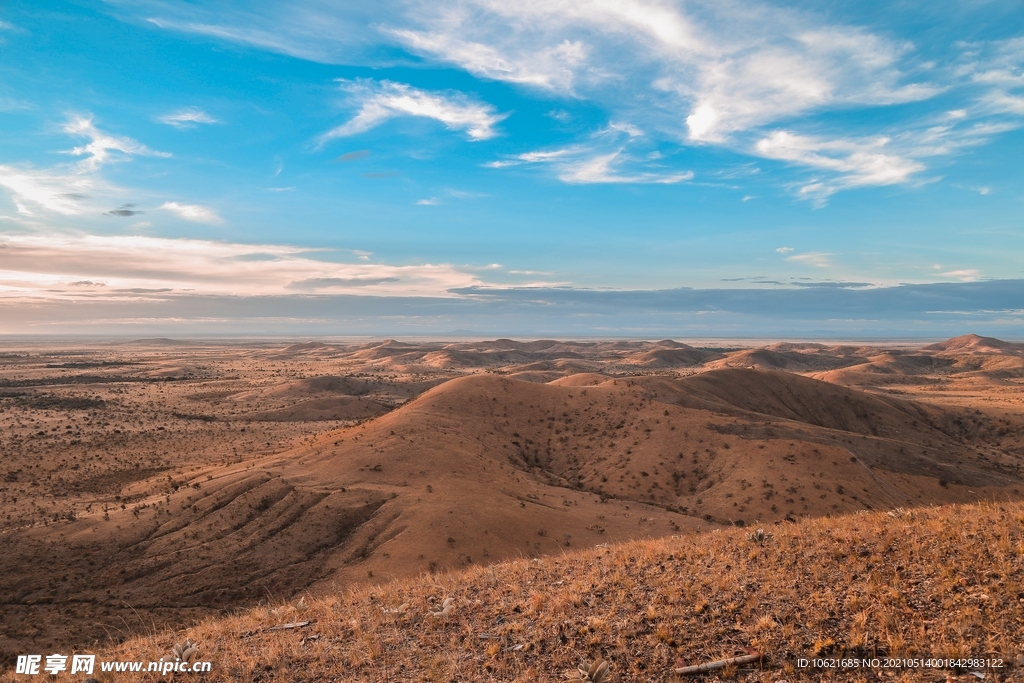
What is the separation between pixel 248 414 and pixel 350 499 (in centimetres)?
3946

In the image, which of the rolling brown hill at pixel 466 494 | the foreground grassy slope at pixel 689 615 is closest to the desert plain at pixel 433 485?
the rolling brown hill at pixel 466 494

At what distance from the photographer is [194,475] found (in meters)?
29.5

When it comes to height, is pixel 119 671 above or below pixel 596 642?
below

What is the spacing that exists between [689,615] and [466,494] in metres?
17.0

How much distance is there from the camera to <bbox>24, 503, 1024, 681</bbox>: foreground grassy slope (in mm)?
7504

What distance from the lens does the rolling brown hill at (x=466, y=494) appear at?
60.5 ft

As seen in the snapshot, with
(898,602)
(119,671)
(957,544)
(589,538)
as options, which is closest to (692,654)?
(898,602)

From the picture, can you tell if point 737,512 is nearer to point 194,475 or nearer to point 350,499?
point 350,499

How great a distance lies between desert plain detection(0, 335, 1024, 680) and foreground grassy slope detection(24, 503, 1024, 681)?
0.55 metres

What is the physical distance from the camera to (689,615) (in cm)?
882

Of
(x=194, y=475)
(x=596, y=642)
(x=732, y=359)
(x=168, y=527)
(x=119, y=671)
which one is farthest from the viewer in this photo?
(x=732, y=359)

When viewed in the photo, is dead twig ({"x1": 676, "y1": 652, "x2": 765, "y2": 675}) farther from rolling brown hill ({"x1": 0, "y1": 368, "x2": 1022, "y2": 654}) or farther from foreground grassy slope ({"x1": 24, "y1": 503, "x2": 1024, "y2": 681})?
rolling brown hill ({"x1": 0, "y1": 368, "x2": 1022, "y2": 654})

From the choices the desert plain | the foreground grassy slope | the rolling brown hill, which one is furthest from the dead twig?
the rolling brown hill

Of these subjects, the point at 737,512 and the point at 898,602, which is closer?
the point at 898,602
